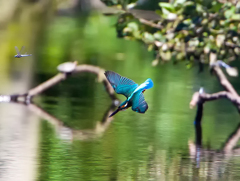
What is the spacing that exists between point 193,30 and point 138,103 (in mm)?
6840

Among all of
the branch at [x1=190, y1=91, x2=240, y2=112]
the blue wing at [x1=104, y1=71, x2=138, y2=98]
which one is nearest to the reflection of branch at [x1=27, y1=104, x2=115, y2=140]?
the branch at [x1=190, y1=91, x2=240, y2=112]

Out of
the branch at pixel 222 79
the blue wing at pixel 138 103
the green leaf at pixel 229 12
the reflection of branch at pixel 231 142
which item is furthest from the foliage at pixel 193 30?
the blue wing at pixel 138 103

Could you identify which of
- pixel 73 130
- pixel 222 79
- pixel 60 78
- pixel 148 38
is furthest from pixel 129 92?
pixel 60 78

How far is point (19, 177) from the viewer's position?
33.7ft

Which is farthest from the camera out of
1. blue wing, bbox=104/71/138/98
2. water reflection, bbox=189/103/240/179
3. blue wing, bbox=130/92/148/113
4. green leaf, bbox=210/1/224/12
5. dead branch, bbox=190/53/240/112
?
dead branch, bbox=190/53/240/112

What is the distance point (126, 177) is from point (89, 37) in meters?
26.6

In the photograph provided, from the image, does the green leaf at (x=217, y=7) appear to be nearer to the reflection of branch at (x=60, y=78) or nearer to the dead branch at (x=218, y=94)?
the dead branch at (x=218, y=94)

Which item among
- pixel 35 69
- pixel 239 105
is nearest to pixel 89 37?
pixel 35 69

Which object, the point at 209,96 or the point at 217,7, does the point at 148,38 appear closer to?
the point at 217,7

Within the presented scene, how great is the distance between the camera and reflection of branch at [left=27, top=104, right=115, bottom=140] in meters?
13.9

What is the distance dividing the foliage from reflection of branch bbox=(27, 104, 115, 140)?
71.7 inches

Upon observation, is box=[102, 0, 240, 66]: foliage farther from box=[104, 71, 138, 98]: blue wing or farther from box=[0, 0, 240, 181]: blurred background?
box=[104, 71, 138, 98]: blue wing

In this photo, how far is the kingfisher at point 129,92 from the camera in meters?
7.17

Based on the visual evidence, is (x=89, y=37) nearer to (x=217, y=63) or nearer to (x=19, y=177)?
(x=217, y=63)
